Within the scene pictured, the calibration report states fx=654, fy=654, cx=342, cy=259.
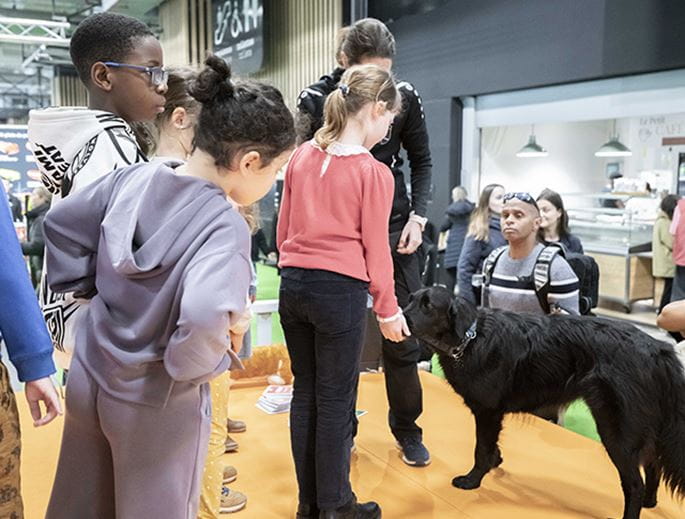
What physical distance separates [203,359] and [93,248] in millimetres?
366

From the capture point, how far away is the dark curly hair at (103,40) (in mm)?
1787

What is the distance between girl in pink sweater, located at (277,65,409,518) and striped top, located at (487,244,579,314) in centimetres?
120

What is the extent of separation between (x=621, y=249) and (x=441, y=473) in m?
5.35

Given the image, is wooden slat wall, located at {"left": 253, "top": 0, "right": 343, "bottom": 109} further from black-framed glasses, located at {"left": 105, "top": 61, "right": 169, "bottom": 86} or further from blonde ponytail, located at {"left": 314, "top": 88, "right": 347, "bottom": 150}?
black-framed glasses, located at {"left": 105, "top": 61, "right": 169, "bottom": 86}

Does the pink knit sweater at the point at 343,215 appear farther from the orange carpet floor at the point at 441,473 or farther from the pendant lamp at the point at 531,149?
the pendant lamp at the point at 531,149

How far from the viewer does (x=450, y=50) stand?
26.8 ft

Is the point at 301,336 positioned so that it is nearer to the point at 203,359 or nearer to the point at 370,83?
the point at 370,83

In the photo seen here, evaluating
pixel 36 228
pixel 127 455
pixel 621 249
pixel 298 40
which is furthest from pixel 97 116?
pixel 298 40

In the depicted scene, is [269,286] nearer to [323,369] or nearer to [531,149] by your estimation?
[531,149]

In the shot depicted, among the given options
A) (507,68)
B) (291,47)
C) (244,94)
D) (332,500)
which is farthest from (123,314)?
(291,47)

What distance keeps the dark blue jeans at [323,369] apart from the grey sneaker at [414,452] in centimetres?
70

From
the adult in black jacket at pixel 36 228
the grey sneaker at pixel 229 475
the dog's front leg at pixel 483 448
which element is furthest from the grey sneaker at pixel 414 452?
the adult in black jacket at pixel 36 228

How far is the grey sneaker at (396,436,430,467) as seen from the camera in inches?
110

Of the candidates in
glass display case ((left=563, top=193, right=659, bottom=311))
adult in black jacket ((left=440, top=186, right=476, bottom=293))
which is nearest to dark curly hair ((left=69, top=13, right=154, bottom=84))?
adult in black jacket ((left=440, top=186, right=476, bottom=293))
